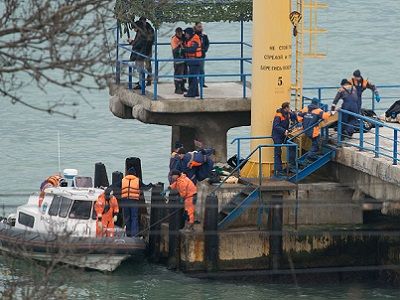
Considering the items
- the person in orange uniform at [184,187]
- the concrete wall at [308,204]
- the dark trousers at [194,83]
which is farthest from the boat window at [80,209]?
the dark trousers at [194,83]

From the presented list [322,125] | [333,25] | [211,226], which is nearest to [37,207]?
[211,226]

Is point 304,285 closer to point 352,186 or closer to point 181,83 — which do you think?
point 352,186

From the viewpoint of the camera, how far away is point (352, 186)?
99.5 ft

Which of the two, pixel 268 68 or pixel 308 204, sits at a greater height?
pixel 268 68

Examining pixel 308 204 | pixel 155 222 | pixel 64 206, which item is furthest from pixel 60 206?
pixel 308 204

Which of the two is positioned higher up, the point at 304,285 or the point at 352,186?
the point at 352,186

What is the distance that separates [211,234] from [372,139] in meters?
3.56

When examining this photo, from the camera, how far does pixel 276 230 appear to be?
29.9 metres

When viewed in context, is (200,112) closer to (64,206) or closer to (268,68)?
(268,68)

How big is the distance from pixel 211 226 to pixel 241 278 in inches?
56.3

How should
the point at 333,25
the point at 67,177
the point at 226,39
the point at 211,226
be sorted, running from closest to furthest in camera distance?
the point at 211,226 → the point at 67,177 → the point at 226,39 → the point at 333,25

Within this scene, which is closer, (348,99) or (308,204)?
(348,99)

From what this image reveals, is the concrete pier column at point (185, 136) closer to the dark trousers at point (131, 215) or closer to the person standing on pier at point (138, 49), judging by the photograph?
the person standing on pier at point (138, 49)

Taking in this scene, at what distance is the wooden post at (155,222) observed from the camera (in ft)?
99.5
